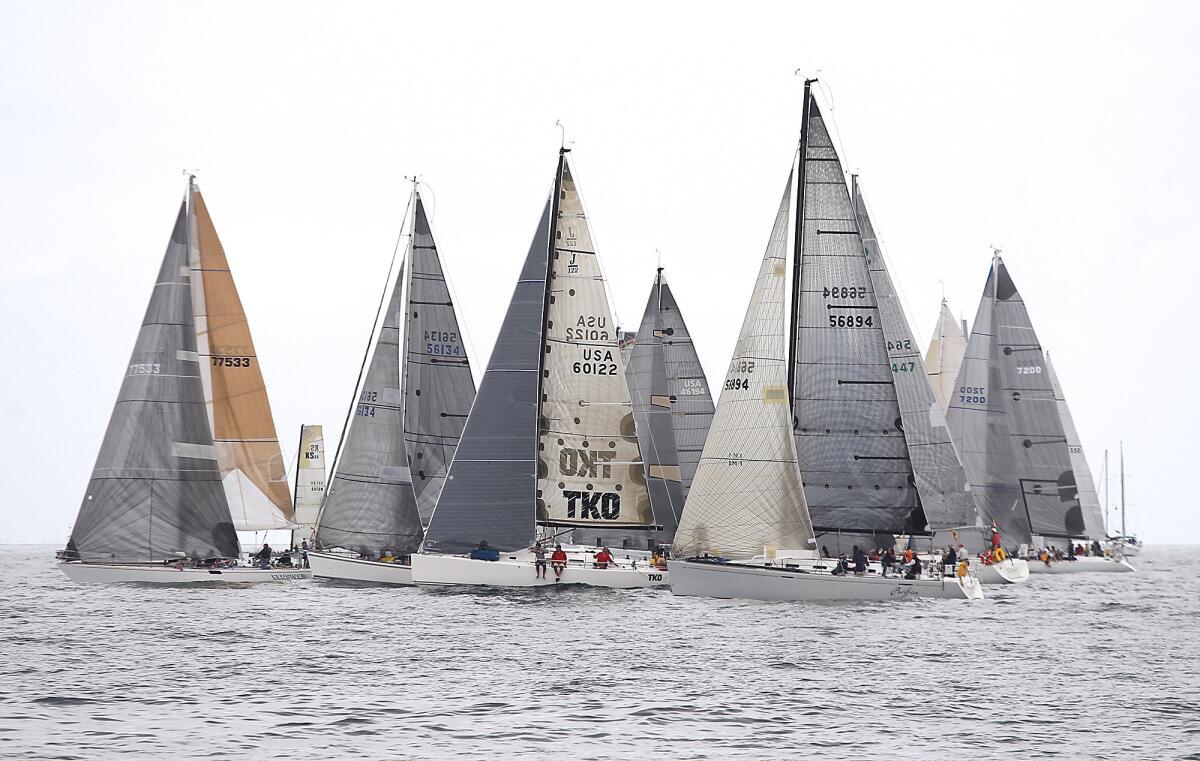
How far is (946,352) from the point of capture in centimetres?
7006

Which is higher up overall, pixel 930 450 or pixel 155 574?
pixel 930 450

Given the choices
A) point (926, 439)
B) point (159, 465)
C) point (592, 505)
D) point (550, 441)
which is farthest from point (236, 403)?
point (926, 439)

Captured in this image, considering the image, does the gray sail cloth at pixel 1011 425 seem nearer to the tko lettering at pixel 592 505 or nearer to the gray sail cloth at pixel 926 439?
the gray sail cloth at pixel 926 439

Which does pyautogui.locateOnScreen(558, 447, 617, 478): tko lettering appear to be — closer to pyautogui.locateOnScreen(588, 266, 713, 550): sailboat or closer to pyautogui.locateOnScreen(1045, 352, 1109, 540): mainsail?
pyautogui.locateOnScreen(588, 266, 713, 550): sailboat

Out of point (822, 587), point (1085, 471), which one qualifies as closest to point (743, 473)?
point (822, 587)

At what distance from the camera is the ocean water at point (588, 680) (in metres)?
18.8

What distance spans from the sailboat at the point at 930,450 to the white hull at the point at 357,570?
1770 cm

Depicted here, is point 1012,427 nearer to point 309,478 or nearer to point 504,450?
point 504,450

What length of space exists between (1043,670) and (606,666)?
854 cm

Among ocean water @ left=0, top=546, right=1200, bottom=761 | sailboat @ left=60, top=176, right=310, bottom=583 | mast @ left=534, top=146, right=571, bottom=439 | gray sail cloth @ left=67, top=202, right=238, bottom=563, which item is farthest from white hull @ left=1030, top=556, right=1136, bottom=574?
gray sail cloth @ left=67, top=202, right=238, bottom=563

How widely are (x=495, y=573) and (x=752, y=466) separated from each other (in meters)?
8.44

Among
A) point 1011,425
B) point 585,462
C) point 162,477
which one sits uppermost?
point 1011,425

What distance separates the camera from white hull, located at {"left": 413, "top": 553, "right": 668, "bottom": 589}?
1556 inches

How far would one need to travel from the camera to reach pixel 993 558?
5141 cm
